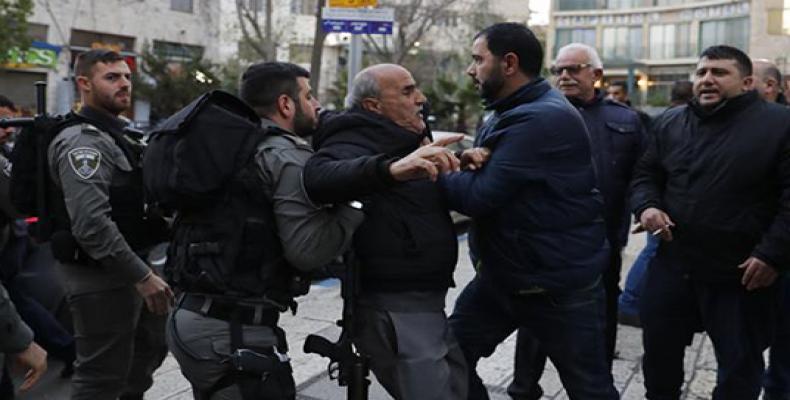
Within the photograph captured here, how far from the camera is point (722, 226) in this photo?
3.34 m

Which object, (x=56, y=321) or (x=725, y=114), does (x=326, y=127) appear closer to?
(x=725, y=114)

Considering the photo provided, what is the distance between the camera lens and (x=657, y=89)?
55250mm

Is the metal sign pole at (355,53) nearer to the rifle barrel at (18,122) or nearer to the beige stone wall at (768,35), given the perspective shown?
the rifle barrel at (18,122)

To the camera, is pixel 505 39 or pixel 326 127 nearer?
pixel 326 127

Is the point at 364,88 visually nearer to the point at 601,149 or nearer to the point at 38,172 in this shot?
the point at 38,172

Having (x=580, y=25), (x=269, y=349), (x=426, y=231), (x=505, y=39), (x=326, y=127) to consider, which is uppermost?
(x=580, y=25)

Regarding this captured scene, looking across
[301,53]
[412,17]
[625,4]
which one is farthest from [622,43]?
[412,17]

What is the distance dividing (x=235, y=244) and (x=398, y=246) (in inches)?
21.3

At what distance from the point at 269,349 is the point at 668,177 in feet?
6.77

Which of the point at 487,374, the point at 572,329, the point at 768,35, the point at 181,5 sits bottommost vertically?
the point at 487,374

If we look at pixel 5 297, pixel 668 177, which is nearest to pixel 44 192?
pixel 5 297

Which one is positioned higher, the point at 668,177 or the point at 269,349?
the point at 668,177

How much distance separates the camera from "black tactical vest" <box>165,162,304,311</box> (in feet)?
8.22

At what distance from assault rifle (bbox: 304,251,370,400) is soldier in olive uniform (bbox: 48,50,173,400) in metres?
0.89
